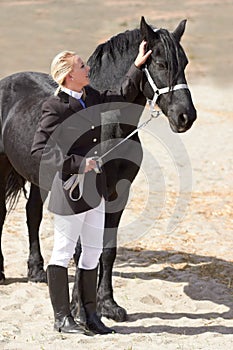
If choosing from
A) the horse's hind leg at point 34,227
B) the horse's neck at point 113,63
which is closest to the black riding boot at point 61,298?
the horse's neck at point 113,63

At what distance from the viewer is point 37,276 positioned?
521 centimetres

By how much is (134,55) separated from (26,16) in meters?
25.9

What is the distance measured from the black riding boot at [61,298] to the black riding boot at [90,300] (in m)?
0.09

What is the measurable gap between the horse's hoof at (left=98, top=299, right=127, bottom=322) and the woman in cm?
41

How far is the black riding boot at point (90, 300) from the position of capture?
402cm

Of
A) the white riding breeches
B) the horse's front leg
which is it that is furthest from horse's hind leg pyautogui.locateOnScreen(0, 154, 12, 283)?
the white riding breeches

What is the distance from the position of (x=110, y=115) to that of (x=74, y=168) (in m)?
0.74

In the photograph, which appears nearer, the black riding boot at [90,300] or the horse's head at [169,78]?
the horse's head at [169,78]

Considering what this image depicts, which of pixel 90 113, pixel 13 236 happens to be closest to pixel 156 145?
pixel 13 236

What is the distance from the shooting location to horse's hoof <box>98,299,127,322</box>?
14.6 ft

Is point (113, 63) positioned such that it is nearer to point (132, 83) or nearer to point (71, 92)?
point (132, 83)

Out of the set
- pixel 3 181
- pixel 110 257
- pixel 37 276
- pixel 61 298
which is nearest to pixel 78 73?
pixel 61 298

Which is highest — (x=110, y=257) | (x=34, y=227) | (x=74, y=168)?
(x=74, y=168)

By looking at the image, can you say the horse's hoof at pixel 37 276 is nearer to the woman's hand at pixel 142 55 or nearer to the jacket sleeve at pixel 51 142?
the jacket sleeve at pixel 51 142
